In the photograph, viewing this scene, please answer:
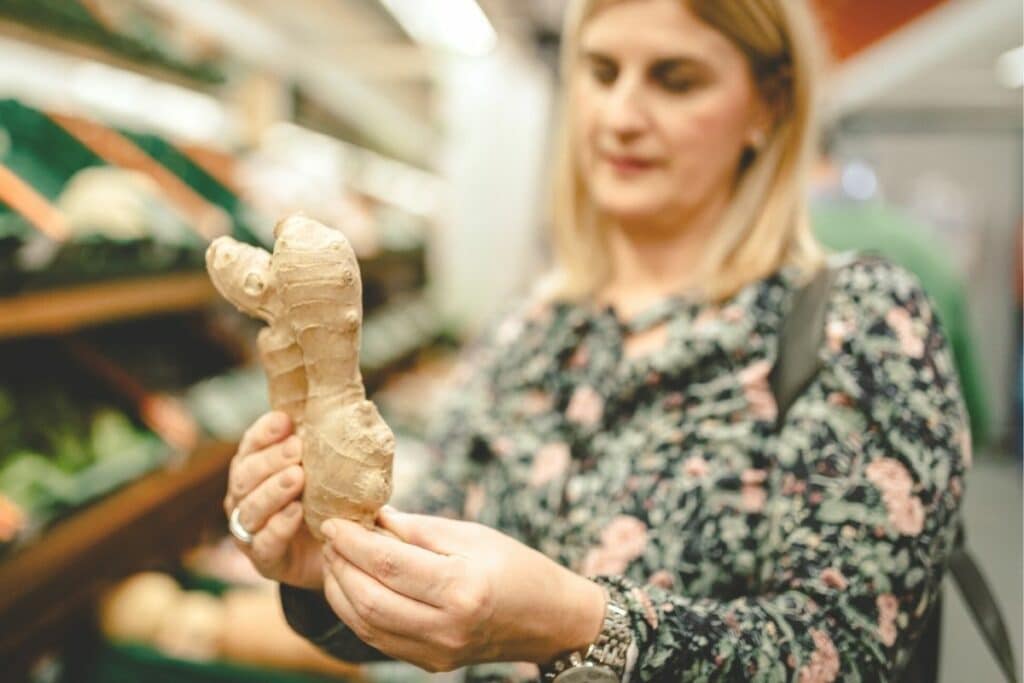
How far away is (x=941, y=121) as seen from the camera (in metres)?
7.39

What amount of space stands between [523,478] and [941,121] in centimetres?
753

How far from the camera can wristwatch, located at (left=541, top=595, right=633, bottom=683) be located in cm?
79

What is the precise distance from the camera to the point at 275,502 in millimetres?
858

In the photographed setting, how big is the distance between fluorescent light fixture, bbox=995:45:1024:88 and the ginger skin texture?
441 centimetres

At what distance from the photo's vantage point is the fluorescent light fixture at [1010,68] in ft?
14.9

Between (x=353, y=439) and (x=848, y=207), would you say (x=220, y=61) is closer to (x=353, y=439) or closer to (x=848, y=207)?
(x=848, y=207)

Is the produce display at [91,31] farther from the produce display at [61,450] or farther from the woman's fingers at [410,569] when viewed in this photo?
the woman's fingers at [410,569]

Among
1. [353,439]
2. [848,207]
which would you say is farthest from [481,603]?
[848,207]

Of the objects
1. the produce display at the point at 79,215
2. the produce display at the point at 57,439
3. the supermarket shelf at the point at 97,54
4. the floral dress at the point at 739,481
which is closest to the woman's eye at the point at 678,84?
the floral dress at the point at 739,481

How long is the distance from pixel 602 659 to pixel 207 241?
175 cm

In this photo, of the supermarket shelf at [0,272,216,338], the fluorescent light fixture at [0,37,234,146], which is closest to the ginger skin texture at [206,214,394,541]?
the supermarket shelf at [0,272,216,338]

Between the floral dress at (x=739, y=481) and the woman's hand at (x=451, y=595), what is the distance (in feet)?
0.30

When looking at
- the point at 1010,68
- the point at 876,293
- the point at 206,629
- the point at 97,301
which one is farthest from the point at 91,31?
the point at 1010,68

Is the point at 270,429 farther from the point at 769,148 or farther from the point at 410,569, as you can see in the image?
the point at 769,148
